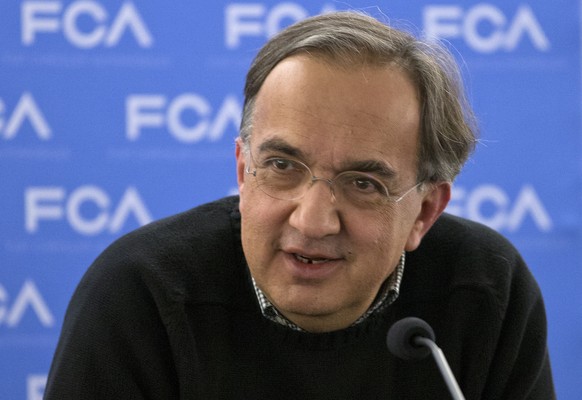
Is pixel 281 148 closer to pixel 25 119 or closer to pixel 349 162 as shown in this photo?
pixel 349 162

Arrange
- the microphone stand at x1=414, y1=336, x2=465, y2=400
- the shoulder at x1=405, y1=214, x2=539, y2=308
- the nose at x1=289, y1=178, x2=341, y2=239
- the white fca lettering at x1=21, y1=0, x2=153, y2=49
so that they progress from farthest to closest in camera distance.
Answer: the white fca lettering at x1=21, y1=0, x2=153, y2=49, the shoulder at x1=405, y1=214, x2=539, y2=308, the nose at x1=289, y1=178, x2=341, y2=239, the microphone stand at x1=414, y1=336, x2=465, y2=400

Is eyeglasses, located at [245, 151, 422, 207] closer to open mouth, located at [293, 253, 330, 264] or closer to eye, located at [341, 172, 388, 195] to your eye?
eye, located at [341, 172, 388, 195]

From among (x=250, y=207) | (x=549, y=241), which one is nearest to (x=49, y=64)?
(x=250, y=207)

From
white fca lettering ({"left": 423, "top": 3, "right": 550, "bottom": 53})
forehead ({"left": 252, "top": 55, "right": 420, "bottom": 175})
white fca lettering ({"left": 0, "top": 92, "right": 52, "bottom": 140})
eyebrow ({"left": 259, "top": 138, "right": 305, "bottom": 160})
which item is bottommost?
eyebrow ({"left": 259, "top": 138, "right": 305, "bottom": 160})

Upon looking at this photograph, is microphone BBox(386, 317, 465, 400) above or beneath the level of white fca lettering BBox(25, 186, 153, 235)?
beneath

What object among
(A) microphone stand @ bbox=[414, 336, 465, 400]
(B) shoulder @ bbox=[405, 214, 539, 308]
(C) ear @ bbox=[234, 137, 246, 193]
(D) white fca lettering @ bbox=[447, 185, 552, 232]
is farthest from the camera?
(D) white fca lettering @ bbox=[447, 185, 552, 232]

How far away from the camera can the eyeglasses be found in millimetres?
1849

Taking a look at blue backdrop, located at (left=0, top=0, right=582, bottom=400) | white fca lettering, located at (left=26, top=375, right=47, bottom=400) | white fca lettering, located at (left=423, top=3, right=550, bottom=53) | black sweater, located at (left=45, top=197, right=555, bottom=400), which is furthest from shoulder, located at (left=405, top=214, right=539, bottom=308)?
white fca lettering, located at (left=26, top=375, right=47, bottom=400)

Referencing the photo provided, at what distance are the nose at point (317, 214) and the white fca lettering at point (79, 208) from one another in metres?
1.52

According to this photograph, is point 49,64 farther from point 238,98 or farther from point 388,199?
point 388,199

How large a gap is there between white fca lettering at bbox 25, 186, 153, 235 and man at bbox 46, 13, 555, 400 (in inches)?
44.0

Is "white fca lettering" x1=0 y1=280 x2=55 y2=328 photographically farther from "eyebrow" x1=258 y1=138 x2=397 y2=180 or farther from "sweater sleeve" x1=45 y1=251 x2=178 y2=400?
"eyebrow" x1=258 y1=138 x2=397 y2=180

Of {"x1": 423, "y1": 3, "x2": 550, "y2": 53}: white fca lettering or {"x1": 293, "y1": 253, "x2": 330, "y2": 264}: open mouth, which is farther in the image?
{"x1": 423, "y1": 3, "x2": 550, "y2": 53}: white fca lettering

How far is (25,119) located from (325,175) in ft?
5.60
